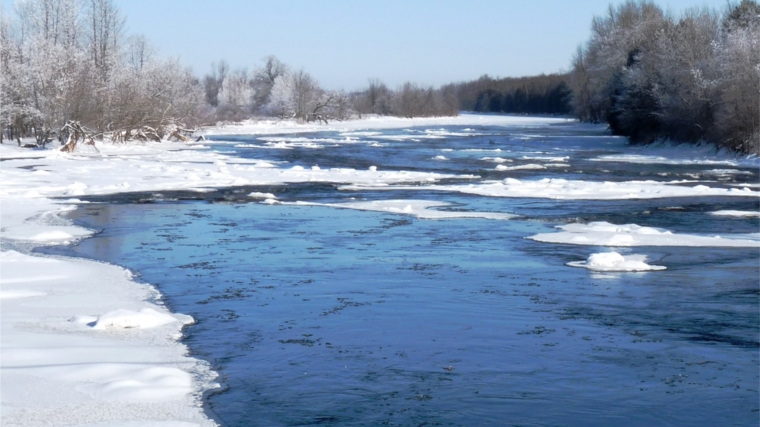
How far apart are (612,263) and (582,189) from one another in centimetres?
1174

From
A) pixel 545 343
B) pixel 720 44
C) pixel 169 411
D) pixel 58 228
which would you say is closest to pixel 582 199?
pixel 58 228

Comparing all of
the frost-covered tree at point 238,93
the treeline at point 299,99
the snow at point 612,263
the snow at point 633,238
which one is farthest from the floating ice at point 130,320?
the frost-covered tree at point 238,93

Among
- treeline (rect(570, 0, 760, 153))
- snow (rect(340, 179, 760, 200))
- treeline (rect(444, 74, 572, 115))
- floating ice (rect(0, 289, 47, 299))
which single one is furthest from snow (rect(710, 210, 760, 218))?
treeline (rect(444, 74, 572, 115))

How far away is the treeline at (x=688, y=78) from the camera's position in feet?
122

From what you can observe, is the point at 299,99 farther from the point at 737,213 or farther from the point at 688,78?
the point at 737,213

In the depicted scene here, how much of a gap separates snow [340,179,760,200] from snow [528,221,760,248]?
6.06 meters

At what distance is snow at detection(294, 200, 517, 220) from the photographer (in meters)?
18.6

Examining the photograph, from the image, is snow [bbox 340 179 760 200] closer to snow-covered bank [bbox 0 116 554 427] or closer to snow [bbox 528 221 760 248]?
snow-covered bank [bbox 0 116 554 427]

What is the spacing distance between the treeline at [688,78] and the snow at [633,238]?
911 inches

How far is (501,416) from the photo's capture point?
659 centimetres

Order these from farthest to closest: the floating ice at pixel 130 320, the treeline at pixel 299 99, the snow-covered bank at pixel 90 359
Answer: the treeline at pixel 299 99 < the floating ice at pixel 130 320 < the snow-covered bank at pixel 90 359

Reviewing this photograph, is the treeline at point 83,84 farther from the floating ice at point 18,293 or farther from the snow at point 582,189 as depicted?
the floating ice at point 18,293

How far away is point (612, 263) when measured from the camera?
41.4ft

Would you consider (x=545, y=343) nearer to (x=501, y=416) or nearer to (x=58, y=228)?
(x=501, y=416)
